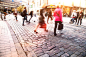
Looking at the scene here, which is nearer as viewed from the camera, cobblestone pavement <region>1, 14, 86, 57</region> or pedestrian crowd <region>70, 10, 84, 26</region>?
cobblestone pavement <region>1, 14, 86, 57</region>

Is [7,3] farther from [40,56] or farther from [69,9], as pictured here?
[40,56]

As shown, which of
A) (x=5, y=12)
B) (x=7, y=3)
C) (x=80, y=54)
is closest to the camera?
(x=80, y=54)

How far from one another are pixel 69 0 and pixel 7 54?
28863 mm

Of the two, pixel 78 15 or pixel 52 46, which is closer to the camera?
pixel 52 46

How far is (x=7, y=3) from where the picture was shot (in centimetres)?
8538

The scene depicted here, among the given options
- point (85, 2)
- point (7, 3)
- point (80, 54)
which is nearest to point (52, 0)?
point (85, 2)

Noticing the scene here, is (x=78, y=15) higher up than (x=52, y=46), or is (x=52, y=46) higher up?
(x=78, y=15)

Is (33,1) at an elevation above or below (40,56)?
above

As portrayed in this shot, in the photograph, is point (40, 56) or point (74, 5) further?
point (74, 5)

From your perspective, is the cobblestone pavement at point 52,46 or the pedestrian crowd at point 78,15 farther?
the pedestrian crowd at point 78,15

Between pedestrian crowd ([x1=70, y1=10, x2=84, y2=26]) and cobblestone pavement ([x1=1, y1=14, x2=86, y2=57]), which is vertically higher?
pedestrian crowd ([x1=70, y1=10, x2=84, y2=26])

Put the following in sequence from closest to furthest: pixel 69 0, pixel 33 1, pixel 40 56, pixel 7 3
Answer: pixel 40 56 → pixel 69 0 → pixel 33 1 → pixel 7 3

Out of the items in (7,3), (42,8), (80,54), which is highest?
(7,3)

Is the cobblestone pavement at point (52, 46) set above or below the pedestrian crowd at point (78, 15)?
below
